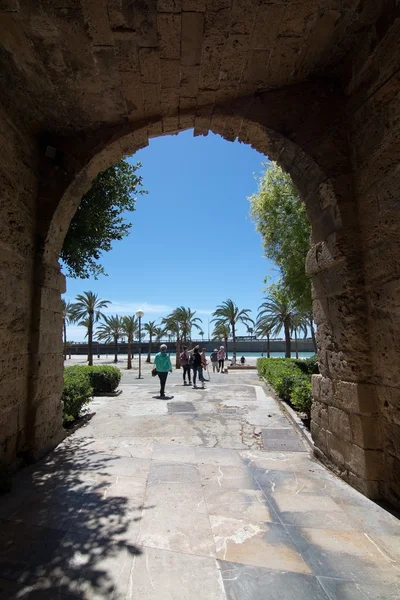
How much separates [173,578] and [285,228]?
10.3m

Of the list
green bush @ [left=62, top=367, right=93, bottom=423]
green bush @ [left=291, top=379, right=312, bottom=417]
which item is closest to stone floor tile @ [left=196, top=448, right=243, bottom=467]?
green bush @ [left=291, top=379, right=312, bottom=417]

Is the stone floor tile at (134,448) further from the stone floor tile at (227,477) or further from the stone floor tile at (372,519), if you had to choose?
the stone floor tile at (372,519)

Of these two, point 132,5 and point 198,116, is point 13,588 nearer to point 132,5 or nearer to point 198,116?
point 132,5

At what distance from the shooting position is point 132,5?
301 centimetres

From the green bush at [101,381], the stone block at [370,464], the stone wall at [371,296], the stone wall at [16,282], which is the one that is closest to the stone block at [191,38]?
the stone wall at [371,296]

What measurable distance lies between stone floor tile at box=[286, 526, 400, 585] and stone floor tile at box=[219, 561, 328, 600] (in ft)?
0.52

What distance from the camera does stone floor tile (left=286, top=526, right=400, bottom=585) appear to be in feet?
6.84

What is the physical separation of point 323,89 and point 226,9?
62.5 inches

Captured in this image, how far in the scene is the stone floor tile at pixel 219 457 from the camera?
13.4ft

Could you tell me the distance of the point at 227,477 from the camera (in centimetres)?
364

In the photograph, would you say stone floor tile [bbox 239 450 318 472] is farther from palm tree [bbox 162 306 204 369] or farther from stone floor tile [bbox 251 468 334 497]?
palm tree [bbox 162 306 204 369]

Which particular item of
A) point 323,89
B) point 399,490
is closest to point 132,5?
point 323,89

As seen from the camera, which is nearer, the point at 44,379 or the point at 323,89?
the point at 323,89


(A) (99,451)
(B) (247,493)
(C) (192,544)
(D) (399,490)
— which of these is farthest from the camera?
(A) (99,451)
